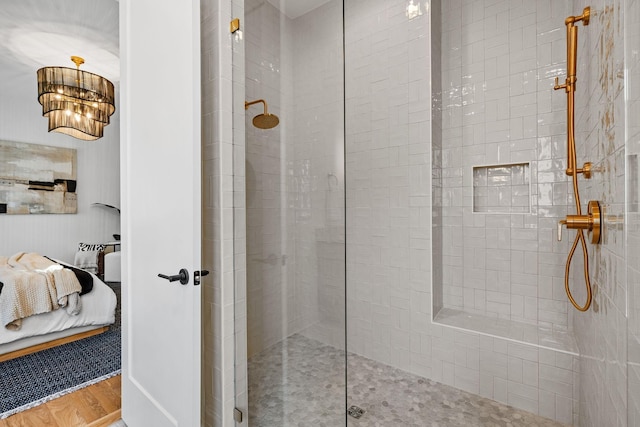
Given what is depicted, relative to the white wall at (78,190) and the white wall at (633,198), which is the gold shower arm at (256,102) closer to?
the white wall at (633,198)

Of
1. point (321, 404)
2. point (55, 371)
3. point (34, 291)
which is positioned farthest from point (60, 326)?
point (321, 404)

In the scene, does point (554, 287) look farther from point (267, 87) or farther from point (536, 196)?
point (267, 87)

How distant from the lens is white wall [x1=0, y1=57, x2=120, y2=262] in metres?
3.56

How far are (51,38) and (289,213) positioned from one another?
3528 mm

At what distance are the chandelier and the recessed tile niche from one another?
354 centimetres

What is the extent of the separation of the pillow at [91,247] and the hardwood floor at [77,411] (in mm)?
2696

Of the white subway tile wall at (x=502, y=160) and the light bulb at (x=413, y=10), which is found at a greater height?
the light bulb at (x=413, y=10)

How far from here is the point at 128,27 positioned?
1618mm

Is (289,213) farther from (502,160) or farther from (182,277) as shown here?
(502,160)

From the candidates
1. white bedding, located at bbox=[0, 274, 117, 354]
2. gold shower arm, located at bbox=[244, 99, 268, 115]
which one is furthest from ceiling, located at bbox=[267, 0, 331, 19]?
white bedding, located at bbox=[0, 274, 117, 354]

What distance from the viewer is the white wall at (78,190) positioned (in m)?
3.56

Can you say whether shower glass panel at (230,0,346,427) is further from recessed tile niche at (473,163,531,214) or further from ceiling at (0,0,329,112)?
ceiling at (0,0,329,112)

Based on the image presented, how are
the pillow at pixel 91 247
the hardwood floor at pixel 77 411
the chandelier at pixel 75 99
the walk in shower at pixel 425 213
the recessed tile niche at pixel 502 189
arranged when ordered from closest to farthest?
the walk in shower at pixel 425 213
the hardwood floor at pixel 77 411
the recessed tile niche at pixel 502 189
the chandelier at pixel 75 99
the pillow at pixel 91 247

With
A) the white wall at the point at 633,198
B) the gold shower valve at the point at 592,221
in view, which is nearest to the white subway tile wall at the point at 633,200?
the white wall at the point at 633,198
